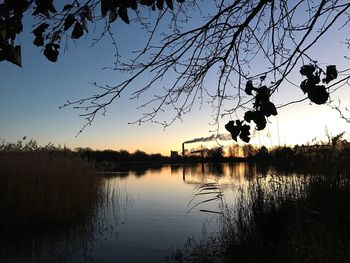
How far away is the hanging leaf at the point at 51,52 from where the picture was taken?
1.99 m

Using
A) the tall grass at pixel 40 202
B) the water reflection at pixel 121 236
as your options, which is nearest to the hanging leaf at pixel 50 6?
the water reflection at pixel 121 236

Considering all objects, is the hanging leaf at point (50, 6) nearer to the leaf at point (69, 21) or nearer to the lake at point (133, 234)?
A: the leaf at point (69, 21)

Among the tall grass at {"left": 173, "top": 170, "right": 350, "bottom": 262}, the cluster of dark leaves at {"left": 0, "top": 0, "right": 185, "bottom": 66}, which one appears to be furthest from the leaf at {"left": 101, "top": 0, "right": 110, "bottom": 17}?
the tall grass at {"left": 173, "top": 170, "right": 350, "bottom": 262}

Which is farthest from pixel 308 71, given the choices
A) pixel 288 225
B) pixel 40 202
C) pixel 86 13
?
pixel 40 202

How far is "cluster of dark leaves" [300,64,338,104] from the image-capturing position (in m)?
2.21

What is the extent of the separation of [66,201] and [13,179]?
4.87 feet

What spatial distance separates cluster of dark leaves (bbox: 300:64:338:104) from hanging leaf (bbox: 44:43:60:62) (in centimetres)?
127

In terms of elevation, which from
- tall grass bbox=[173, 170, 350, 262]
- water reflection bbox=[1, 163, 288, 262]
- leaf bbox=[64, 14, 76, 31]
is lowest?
water reflection bbox=[1, 163, 288, 262]

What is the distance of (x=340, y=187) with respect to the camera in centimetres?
630

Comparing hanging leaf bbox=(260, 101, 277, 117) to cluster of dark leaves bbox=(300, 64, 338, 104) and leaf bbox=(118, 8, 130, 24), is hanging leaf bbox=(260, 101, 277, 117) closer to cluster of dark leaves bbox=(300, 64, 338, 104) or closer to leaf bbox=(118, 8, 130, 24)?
cluster of dark leaves bbox=(300, 64, 338, 104)

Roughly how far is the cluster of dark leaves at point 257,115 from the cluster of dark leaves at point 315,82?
0.20 meters

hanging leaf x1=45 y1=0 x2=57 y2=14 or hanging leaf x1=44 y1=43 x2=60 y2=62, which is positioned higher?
hanging leaf x1=45 y1=0 x2=57 y2=14

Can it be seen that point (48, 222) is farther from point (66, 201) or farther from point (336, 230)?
point (336, 230)

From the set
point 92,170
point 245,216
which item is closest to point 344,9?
point 245,216
